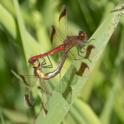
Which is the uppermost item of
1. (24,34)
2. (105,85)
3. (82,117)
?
(24,34)

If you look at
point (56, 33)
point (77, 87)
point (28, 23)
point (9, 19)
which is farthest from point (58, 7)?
point (77, 87)

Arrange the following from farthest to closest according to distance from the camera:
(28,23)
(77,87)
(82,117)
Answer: (28,23) < (82,117) < (77,87)

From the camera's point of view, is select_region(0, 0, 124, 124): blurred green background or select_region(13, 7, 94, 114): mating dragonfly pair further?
select_region(0, 0, 124, 124): blurred green background

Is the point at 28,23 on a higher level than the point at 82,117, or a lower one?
higher

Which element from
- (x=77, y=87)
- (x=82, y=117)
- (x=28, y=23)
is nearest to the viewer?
(x=77, y=87)

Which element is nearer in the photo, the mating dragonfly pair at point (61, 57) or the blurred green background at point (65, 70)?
the mating dragonfly pair at point (61, 57)

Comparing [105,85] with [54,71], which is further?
[105,85]

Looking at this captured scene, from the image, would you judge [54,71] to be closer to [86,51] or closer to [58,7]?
[86,51]

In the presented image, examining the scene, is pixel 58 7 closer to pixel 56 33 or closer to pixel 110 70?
pixel 110 70
